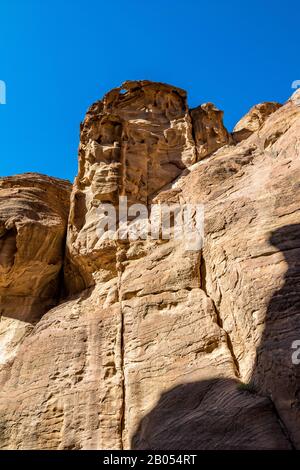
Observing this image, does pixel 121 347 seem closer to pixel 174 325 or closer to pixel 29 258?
pixel 174 325

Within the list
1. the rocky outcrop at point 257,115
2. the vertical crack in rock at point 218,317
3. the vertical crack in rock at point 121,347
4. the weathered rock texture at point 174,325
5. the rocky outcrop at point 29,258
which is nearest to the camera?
the weathered rock texture at point 174,325

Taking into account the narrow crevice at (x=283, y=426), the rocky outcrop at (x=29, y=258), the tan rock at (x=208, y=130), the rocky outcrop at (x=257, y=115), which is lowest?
the narrow crevice at (x=283, y=426)

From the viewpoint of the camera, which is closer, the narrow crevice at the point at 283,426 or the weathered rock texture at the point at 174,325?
the narrow crevice at the point at 283,426

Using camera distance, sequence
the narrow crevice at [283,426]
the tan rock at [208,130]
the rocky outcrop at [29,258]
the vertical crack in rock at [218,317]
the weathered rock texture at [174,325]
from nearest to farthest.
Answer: the narrow crevice at [283,426] < the weathered rock texture at [174,325] < the vertical crack in rock at [218,317] < the rocky outcrop at [29,258] < the tan rock at [208,130]

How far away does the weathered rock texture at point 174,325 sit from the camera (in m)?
10.2

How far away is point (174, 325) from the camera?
13.2 meters

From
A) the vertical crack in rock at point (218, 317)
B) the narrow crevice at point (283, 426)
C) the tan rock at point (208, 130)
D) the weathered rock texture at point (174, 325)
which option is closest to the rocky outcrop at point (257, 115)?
the tan rock at point (208, 130)

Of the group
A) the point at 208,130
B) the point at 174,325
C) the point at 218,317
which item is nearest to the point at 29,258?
the point at 174,325

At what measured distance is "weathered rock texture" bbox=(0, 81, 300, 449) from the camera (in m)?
10.2

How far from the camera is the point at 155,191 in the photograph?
1914 cm

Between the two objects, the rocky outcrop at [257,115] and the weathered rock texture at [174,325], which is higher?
the rocky outcrop at [257,115]

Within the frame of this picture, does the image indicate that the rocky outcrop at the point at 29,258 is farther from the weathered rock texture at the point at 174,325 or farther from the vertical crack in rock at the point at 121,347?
the vertical crack in rock at the point at 121,347

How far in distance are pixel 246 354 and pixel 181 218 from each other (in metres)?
5.94

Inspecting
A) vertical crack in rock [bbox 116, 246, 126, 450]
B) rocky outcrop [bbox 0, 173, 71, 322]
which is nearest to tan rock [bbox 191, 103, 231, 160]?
vertical crack in rock [bbox 116, 246, 126, 450]
